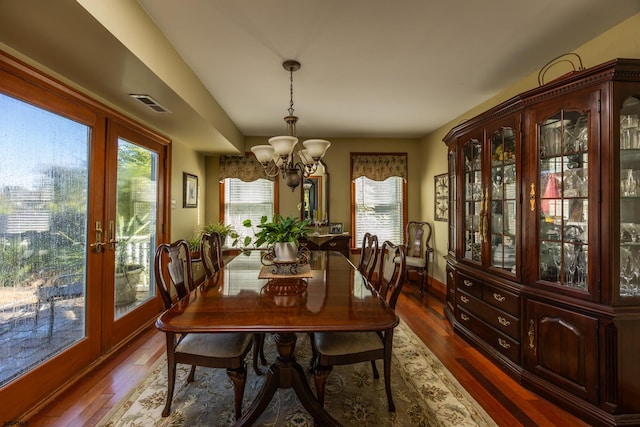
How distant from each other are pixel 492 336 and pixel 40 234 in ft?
11.4

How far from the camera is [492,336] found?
258cm

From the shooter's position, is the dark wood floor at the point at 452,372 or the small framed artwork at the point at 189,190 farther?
the small framed artwork at the point at 189,190

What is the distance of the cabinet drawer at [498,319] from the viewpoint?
2.33m

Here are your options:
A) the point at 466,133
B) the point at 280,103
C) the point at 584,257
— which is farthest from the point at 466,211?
the point at 280,103

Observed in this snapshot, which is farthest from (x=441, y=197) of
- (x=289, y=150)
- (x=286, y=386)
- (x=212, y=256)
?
(x=286, y=386)

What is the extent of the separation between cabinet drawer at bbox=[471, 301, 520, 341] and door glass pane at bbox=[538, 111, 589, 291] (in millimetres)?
454

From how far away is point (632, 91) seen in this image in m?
1.76

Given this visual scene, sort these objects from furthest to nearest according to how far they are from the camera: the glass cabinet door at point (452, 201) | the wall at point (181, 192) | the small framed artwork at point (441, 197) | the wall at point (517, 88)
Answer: the small framed artwork at point (441, 197), the wall at point (181, 192), the glass cabinet door at point (452, 201), the wall at point (517, 88)

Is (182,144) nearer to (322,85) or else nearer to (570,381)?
(322,85)

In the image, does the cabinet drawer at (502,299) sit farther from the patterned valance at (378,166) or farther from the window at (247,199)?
the window at (247,199)

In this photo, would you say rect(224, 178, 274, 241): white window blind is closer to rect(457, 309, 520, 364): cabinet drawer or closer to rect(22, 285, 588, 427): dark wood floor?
rect(22, 285, 588, 427): dark wood floor

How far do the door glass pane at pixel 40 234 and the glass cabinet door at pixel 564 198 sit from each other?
3.41m

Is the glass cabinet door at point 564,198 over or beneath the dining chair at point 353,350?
over

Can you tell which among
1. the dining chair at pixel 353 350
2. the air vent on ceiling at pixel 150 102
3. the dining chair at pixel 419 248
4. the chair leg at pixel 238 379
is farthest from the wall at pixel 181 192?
the dining chair at pixel 419 248
